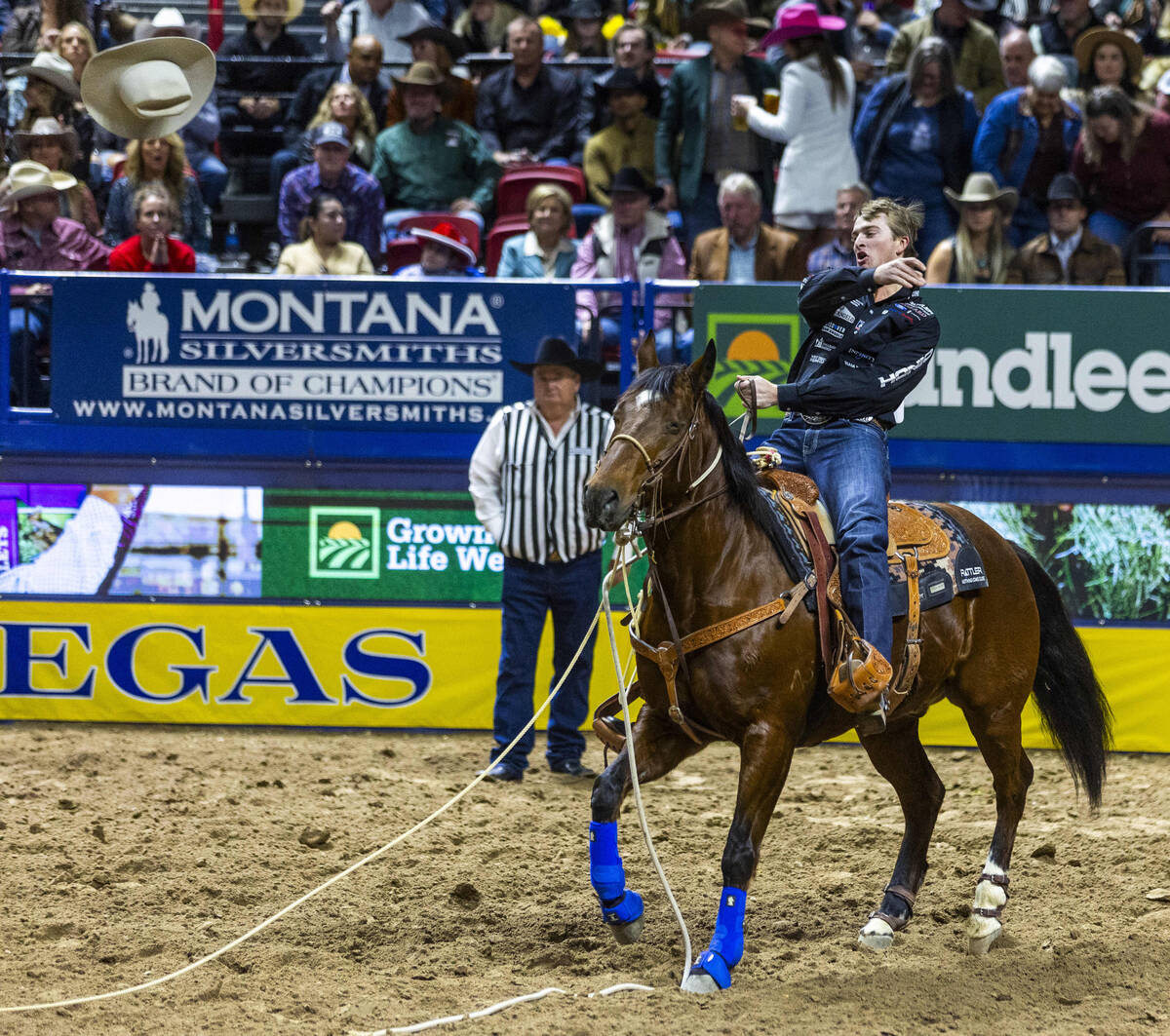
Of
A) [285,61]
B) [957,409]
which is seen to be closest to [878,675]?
[957,409]

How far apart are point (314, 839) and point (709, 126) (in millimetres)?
7155

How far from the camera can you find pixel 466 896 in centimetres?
603

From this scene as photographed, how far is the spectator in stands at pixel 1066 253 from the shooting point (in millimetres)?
10398

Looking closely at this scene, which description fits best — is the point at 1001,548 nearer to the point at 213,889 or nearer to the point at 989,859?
the point at 989,859

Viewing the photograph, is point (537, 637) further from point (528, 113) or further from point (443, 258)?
point (528, 113)

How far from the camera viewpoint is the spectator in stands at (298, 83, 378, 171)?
12297 mm

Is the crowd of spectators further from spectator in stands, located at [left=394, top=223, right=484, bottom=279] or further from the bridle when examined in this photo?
the bridle

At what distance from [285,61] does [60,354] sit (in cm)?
538

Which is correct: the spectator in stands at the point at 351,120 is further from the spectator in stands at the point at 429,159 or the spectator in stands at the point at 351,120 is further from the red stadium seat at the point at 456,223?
the red stadium seat at the point at 456,223

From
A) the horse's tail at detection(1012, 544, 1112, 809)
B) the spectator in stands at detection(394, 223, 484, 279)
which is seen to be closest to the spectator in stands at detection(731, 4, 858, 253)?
the spectator in stands at detection(394, 223, 484, 279)

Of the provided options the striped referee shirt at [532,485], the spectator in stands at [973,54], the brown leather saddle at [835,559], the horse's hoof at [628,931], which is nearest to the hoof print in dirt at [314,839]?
the horse's hoof at [628,931]

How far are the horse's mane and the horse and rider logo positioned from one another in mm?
5052

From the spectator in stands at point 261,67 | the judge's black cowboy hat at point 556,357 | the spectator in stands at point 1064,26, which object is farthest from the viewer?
the spectator in stands at point 261,67

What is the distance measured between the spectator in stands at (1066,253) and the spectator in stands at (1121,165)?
808 millimetres
